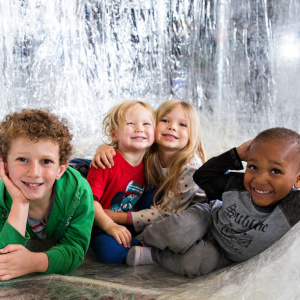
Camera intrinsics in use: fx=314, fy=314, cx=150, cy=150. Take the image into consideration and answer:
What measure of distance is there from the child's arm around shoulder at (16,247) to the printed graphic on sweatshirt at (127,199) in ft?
1.41

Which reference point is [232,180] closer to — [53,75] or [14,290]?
[14,290]

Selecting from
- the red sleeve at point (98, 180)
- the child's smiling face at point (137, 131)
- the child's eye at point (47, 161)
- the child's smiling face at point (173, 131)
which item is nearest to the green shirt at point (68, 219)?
the child's eye at point (47, 161)

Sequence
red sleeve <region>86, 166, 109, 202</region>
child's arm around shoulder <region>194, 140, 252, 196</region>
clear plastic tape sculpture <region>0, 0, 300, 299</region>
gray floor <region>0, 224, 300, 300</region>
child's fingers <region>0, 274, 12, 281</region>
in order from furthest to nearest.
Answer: clear plastic tape sculpture <region>0, 0, 300, 299</region> → red sleeve <region>86, 166, 109, 202</region> → child's arm around shoulder <region>194, 140, 252, 196</region> → child's fingers <region>0, 274, 12, 281</region> → gray floor <region>0, 224, 300, 300</region>

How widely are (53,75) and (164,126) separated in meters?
1.00

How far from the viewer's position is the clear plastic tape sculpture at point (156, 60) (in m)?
1.87

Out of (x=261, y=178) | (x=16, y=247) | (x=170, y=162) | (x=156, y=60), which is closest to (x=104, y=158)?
(x=170, y=162)

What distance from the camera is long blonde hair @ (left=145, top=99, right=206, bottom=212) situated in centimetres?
120

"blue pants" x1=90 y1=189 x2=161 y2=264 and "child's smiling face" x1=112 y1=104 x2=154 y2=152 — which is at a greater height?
"child's smiling face" x1=112 y1=104 x2=154 y2=152

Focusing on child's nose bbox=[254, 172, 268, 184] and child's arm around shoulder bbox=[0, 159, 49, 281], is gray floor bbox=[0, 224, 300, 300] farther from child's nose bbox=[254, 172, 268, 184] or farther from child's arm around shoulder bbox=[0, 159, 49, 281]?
child's nose bbox=[254, 172, 268, 184]

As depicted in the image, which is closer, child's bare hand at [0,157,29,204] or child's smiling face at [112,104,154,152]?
child's bare hand at [0,157,29,204]

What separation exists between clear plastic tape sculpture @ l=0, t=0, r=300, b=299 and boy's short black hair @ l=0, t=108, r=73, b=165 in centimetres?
105

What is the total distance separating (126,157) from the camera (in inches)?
49.2

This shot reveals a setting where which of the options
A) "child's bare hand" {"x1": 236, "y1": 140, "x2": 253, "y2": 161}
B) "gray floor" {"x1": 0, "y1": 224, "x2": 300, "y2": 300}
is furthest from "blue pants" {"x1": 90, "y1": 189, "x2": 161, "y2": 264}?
"child's bare hand" {"x1": 236, "y1": 140, "x2": 253, "y2": 161}

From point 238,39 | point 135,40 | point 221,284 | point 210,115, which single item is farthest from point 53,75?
point 221,284
